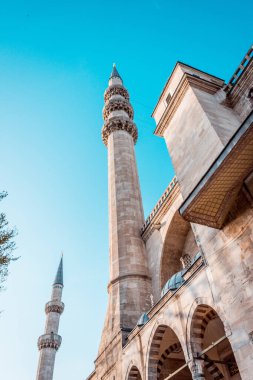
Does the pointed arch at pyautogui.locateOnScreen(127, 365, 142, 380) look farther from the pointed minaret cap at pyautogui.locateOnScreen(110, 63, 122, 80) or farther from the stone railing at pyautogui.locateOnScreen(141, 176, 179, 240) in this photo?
the pointed minaret cap at pyautogui.locateOnScreen(110, 63, 122, 80)

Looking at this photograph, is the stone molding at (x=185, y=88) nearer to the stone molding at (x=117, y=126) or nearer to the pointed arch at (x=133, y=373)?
the pointed arch at (x=133, y=373)

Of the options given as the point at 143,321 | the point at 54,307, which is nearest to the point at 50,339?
the point at 54,307

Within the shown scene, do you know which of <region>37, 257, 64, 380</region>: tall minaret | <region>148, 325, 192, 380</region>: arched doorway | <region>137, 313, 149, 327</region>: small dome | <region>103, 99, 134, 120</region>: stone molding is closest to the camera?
<region>148, 325, 192, 380</region>: arched doorway

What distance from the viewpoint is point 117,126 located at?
22.1 metres

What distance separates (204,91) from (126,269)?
8.19 m

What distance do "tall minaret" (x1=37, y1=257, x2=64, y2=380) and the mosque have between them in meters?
12.3

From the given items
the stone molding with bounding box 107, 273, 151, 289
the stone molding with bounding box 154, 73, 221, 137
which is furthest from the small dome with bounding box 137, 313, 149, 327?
the stone molding with bounding box 154, 73, 221, 137

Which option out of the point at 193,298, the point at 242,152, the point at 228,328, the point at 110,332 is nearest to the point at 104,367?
the point at 110,332

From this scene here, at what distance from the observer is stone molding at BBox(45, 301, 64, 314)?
2825 cm

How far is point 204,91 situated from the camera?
11445mm

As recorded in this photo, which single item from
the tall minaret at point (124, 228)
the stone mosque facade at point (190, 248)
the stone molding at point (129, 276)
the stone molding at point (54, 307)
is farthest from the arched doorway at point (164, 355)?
the stone molding at point (54, 307)

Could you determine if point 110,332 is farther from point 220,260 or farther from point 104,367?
point 220,260

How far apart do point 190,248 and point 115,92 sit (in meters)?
15.7

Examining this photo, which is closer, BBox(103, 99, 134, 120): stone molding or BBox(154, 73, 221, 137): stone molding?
BBox(154, 73, 221, 137): stone molding
